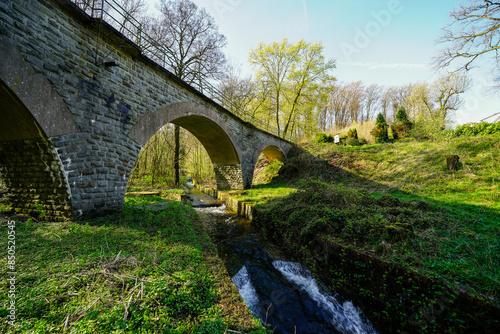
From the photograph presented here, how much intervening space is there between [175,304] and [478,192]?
8.40 metres

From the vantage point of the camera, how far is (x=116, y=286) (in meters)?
1.99

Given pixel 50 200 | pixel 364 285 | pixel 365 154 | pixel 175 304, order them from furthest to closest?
pixel 365 154 → pixel 50 200 → pixel 364 285 → pixel 175 304

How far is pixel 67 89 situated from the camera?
3.86m

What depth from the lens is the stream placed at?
8.96 ft

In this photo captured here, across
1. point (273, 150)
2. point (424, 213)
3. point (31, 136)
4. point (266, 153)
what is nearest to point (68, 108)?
point (31, 136)

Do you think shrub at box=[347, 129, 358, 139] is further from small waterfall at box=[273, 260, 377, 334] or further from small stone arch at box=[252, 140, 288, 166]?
small waterfall at box=[273, 260, 377, 334]

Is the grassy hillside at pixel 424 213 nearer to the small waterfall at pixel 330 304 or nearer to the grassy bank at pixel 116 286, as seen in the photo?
the small waterfall at pixel 330 304

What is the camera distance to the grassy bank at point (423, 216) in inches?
99.7

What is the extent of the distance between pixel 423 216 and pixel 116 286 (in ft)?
17.5

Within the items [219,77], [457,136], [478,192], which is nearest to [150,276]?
[478,192]

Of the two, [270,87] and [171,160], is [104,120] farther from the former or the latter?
[270,87]

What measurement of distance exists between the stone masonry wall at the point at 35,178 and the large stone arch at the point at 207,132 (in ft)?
5.76

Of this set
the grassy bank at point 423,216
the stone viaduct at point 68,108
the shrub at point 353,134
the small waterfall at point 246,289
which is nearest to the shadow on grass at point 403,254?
the grassy bank at point 423,216

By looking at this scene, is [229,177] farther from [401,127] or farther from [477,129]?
[401,127]
